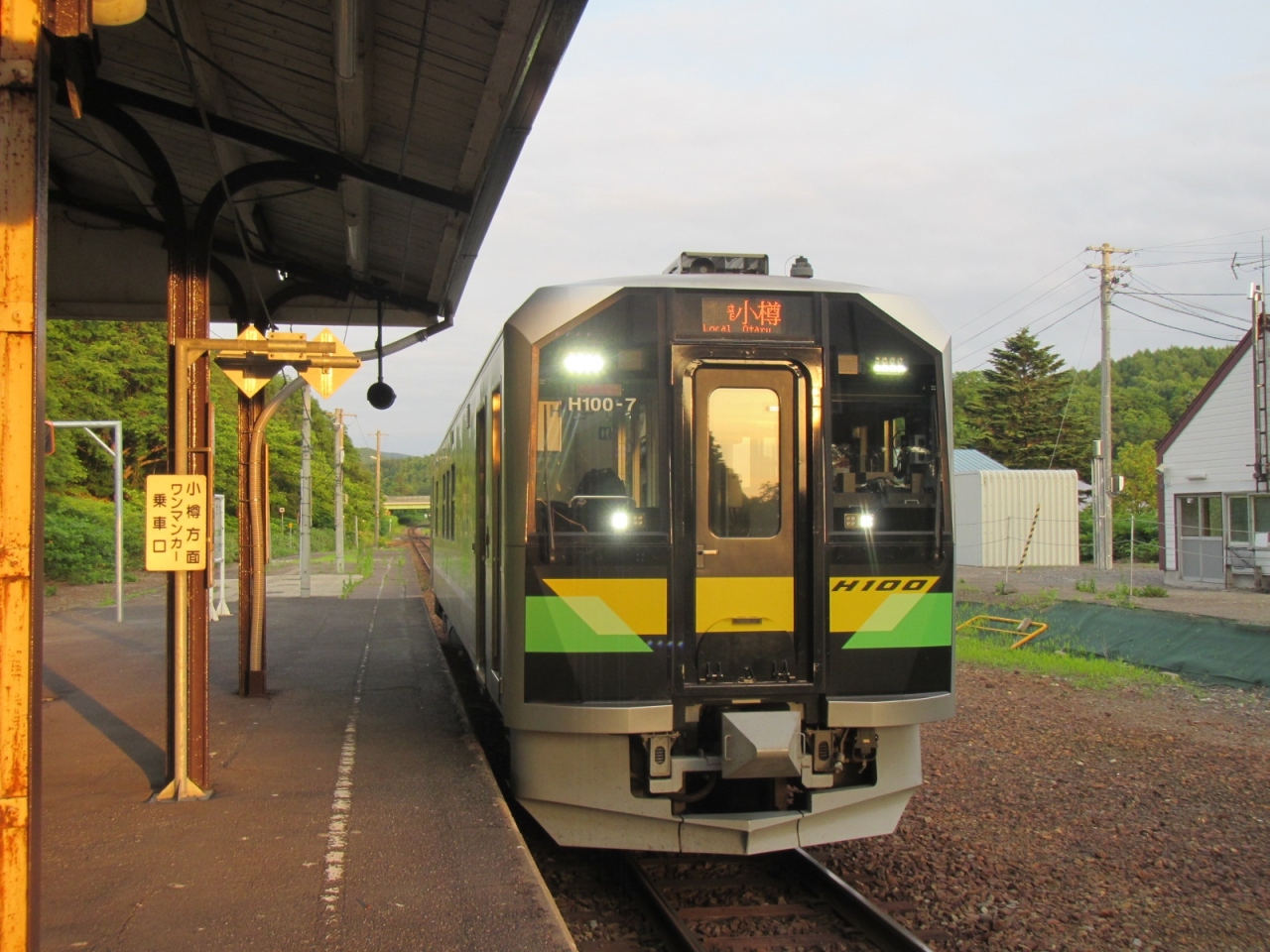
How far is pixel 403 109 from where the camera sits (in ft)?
21.6

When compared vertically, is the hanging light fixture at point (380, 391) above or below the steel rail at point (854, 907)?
above

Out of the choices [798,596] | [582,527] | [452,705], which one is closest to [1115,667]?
[452,705]

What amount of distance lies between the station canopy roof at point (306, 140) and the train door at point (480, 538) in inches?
57.0

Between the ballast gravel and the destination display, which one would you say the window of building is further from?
the destination display

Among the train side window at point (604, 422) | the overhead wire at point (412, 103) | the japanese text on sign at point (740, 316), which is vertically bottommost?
the train side window at point (604, 422)

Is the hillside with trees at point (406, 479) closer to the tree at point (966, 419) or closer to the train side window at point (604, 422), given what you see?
the tree at point (966, 419)

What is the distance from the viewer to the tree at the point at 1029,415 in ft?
203

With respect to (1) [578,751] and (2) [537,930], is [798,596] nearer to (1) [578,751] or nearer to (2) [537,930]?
(1) [578,751]

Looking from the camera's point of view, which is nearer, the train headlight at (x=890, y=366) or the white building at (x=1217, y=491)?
the train headlight at (x=890, y=366)

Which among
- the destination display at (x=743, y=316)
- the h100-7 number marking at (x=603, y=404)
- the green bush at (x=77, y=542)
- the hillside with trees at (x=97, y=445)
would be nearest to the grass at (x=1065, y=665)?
the destination display at (x=743, y=316)

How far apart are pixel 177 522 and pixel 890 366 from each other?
3.89 meters

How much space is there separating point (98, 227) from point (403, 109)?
4265mm

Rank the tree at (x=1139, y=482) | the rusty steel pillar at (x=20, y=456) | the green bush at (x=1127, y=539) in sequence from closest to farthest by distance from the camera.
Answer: the rusty steel pillar at (x=20, y=456) → the green bush at (x=1127, y=539) → the tree at (x=1139, y=482)

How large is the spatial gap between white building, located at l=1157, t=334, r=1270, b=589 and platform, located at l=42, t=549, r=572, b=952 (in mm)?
19133
